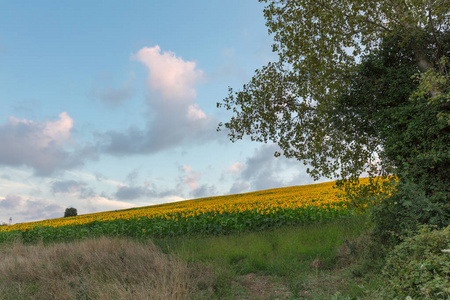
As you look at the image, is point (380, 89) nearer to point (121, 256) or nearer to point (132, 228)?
point (121, 256)

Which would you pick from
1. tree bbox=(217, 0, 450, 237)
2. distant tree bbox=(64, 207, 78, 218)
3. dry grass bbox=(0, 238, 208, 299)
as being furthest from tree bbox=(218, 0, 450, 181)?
distant tree bbox=(64, 207, 78, 218)

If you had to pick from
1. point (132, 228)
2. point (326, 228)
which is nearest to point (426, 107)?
point (326, 228)

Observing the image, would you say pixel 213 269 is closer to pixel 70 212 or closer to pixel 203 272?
pixel 203 272

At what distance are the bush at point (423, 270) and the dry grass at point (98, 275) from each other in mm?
4391

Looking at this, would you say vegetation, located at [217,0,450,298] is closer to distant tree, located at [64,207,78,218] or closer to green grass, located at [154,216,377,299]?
green grass, located at [154,216,377,299]

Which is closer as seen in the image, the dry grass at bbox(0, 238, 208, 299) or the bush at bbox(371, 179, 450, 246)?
the dry grass at bbox(0, 238, 208, 299)

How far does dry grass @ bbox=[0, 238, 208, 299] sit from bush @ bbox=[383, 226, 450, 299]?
4.39m

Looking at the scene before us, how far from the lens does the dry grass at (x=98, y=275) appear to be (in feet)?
22.7

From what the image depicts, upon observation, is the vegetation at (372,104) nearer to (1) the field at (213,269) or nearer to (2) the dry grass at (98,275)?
Result: (1) the field at (213,269)

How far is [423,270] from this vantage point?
6.36 metres

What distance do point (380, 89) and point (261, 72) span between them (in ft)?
15.0

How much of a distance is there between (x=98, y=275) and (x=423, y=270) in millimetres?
7826

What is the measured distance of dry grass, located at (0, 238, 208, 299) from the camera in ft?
22.7

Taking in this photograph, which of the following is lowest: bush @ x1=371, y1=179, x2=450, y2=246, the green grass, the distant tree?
the green grass
